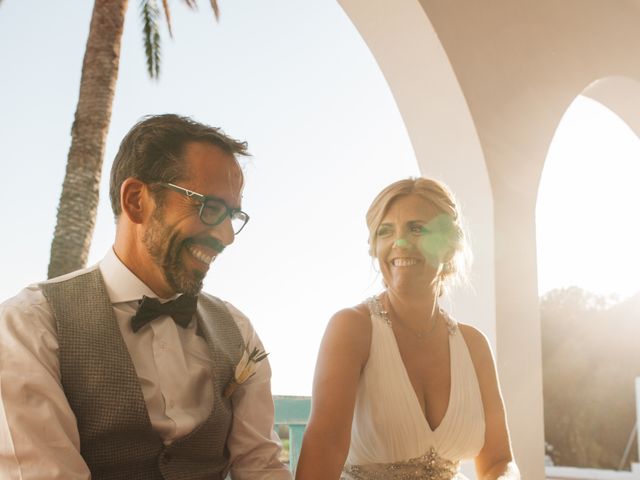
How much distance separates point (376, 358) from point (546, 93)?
209cm

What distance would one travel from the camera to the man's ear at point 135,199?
5.47 feet

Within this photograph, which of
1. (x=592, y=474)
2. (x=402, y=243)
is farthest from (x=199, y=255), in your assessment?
(x=592, y=474)

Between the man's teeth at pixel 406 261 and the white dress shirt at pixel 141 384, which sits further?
the man's teeth at pixel 406 261

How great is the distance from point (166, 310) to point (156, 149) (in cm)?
38

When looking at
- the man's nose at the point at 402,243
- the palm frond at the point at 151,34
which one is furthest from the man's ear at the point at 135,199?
the palm frond at the point at 151,34

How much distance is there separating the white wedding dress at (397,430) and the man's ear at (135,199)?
0.95 m

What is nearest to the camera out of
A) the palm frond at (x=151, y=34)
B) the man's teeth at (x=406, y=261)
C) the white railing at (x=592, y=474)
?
the man's teeth at (x=406, y=261)

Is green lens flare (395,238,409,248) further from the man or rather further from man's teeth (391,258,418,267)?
the man

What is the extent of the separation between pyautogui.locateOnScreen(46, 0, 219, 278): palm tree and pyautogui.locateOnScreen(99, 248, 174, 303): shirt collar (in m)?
4.49

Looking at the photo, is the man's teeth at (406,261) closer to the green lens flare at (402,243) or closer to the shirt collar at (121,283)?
the green lens flare at (402,243)

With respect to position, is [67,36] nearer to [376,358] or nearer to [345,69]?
[345,69]

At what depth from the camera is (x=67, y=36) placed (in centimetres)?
1115

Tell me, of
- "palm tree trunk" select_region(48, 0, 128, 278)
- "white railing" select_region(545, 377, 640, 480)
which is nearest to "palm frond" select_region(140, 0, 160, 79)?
"palm tree trunk" select_region(48, 0, 128, 278)

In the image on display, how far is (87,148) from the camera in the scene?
19.5ft
